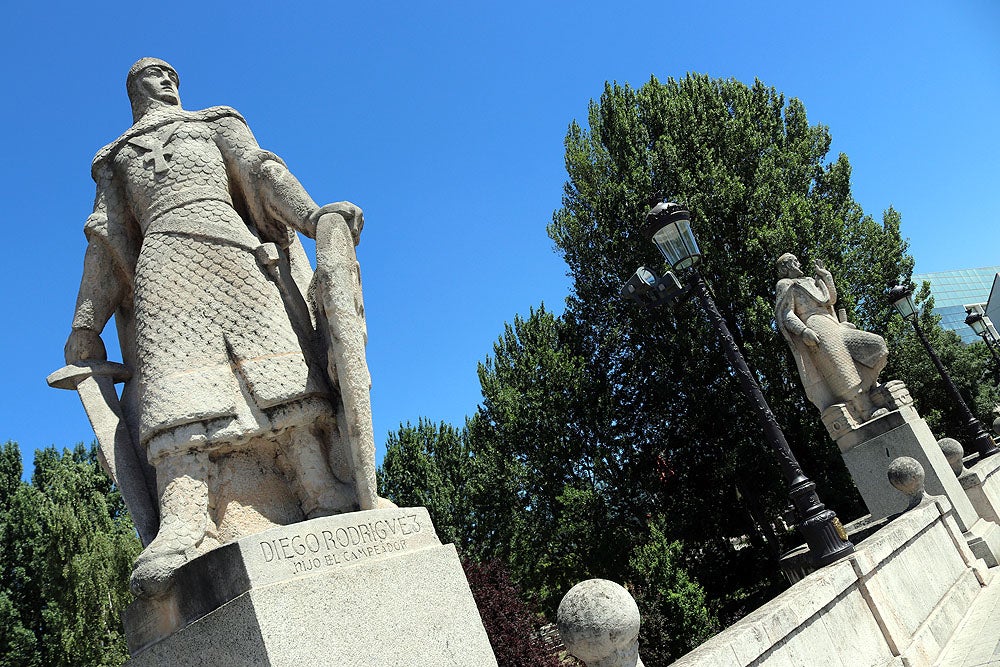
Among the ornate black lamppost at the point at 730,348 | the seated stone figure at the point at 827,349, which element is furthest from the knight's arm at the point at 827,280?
the ornate black lamppost at the point at 730,348

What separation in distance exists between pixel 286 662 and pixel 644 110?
69.7ft

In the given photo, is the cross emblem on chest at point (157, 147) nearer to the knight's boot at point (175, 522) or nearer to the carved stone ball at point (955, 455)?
the knight's boot at point (175, 522)

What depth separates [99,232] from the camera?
4.01 meters

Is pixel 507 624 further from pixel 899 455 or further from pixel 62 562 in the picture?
pixel 62 562

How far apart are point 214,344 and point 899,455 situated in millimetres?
8588

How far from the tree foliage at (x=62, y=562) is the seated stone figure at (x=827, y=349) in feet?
46.6

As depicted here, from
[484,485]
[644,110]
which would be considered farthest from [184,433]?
[644,110]

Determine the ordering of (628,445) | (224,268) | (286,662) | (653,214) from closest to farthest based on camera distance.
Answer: (286,662) → (224,268) → (653,214) → (628,445)

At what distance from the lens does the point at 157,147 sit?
13.0 feet

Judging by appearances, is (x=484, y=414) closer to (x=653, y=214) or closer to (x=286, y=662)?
(x=653, y=214)

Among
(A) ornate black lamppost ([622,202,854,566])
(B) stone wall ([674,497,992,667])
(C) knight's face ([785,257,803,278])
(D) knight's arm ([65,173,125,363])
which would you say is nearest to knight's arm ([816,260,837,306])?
(C) knight's face ([785,257,803,278])

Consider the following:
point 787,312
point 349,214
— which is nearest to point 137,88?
point 349,214

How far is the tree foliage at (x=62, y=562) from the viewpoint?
665 inches

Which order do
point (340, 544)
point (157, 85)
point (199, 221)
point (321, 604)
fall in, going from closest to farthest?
point (321, 604) < point (340, 544) < point (199, 221) < point (157, 85)
